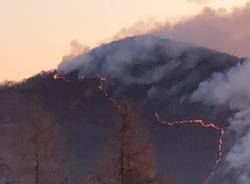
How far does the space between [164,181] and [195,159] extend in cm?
13225

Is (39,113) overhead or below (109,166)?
overhead

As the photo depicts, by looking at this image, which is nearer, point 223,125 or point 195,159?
point 195,159

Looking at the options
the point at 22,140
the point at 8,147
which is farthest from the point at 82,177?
the point at 22,140

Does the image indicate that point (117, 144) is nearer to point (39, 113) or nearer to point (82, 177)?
point (39, 113)

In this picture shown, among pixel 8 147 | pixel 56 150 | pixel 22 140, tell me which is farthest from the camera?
pixel 8 147

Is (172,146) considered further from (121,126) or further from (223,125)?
(121,126)

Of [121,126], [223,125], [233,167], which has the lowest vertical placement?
[121,126]

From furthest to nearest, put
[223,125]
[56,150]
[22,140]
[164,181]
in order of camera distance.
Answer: [223,125]
[22,140]
[56,150]
[164,181]

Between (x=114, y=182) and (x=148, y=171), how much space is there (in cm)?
232

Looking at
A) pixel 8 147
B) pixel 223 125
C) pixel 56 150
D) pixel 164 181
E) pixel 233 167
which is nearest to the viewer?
pixel 164 181

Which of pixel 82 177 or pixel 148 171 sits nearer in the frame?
pixel 148 171

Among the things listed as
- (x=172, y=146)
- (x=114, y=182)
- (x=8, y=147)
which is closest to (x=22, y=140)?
(x=114, y=182)

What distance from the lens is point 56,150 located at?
63781 mm

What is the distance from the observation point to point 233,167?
16038 centimetres
